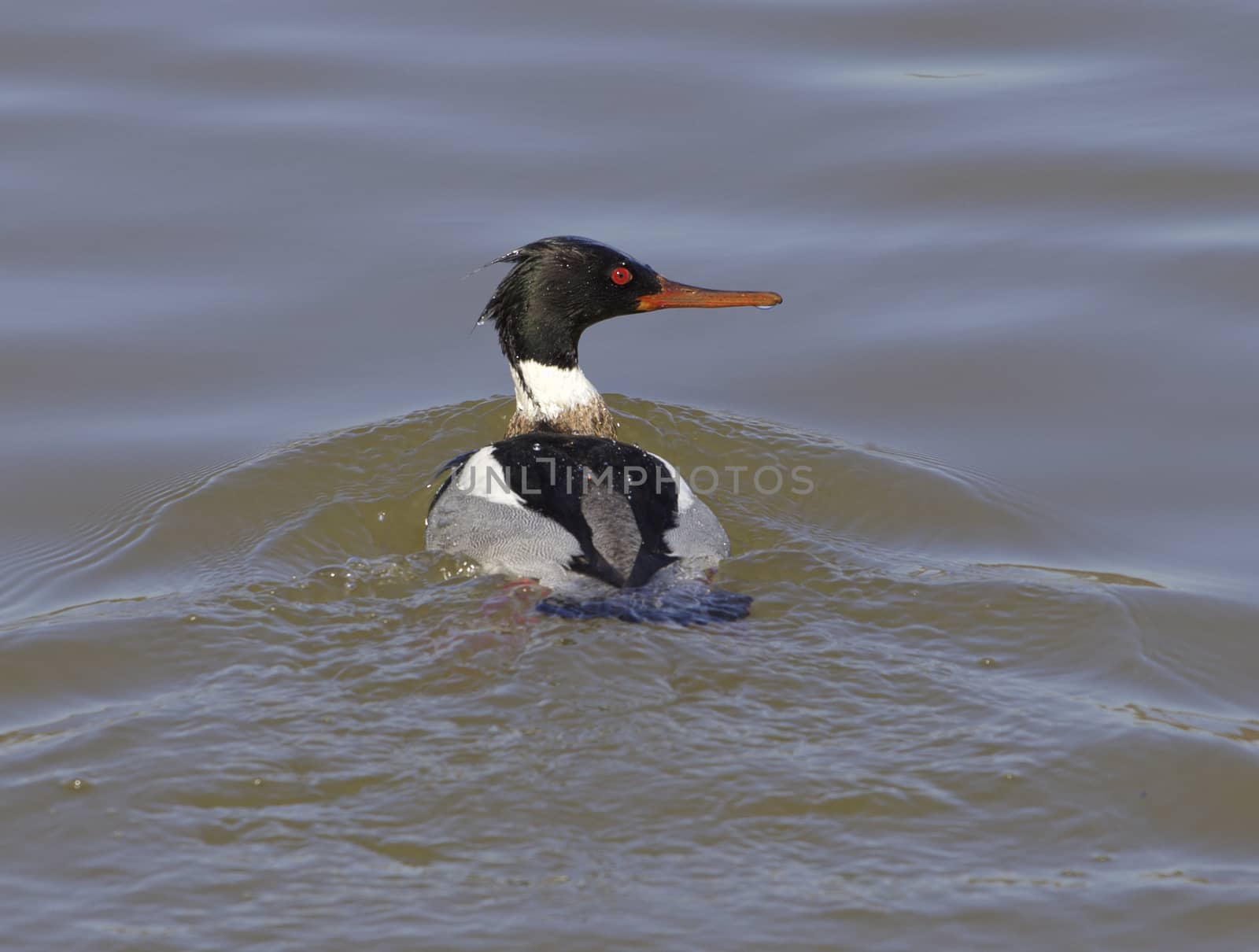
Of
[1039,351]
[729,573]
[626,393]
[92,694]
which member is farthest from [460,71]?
[92,694]

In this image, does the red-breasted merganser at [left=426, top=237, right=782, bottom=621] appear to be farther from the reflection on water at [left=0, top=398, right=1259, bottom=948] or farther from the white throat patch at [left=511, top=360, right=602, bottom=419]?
the reflection on water at [left=0, top=398, right=1259, bottom=948]

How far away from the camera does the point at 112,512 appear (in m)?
7.63

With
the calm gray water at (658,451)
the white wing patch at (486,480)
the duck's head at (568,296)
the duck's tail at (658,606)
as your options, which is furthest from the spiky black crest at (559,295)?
the duck's tail at (658,606)

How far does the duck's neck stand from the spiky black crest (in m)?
0.05

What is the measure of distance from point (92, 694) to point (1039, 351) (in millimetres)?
5417

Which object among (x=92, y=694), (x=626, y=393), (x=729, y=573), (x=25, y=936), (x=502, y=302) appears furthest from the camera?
(x=626, y=393)

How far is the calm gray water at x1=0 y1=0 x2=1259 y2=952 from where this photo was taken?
4727 mm

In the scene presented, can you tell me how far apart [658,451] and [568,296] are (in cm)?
96

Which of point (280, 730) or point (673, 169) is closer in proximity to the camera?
point (280, 730)

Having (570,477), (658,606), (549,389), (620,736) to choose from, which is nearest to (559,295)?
(549,389)

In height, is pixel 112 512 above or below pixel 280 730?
above

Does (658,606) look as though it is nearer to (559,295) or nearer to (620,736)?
(620,736)

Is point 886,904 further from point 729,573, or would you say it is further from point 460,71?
point 460,71

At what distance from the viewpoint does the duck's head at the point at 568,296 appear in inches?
310
